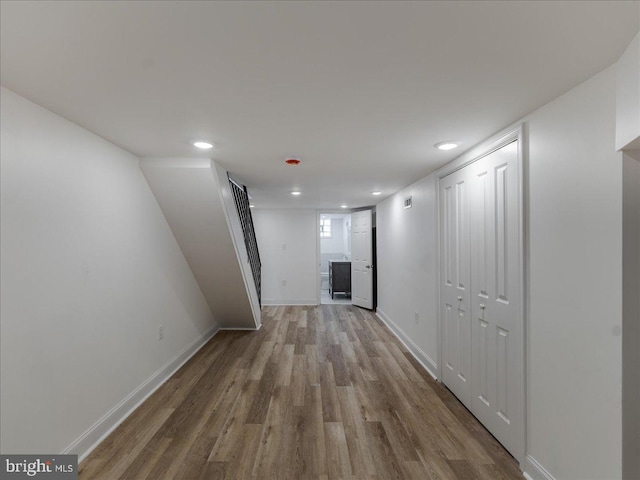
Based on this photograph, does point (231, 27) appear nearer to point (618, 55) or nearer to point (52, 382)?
point (618, 55)

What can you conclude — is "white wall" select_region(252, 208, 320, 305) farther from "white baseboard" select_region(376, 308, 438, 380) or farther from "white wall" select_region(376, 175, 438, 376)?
"white baseboard" select_region(376, 308, 438, 380)

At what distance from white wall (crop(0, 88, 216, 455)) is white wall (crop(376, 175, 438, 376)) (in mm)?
2840

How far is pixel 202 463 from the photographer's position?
1.83m

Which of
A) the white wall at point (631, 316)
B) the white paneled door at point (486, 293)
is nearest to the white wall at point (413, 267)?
the white paneled door at point (486, 293)

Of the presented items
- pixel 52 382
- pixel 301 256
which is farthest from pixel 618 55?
pixel 301 256

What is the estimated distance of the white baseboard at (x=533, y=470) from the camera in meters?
1.60

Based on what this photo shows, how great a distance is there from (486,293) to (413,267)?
1.60 meters

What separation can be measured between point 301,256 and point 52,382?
5.04 meters

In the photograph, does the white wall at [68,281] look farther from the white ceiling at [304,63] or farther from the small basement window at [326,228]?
the small basement window at [326,228]

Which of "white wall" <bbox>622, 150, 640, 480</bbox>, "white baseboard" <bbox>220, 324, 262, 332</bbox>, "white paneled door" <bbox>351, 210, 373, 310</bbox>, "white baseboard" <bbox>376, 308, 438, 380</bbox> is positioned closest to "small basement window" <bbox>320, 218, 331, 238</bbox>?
"white paneled door" <bbox>351, 210, 373, 310</bbox>

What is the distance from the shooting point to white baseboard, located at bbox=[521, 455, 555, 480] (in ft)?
5.26

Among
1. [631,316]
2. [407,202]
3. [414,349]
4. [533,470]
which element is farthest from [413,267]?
[631,316]

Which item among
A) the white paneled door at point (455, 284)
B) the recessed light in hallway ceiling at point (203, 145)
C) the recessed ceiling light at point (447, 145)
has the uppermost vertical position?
the recessed light in hallway ceiling at point (203, 145)

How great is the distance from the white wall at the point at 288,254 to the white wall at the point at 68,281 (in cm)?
380
